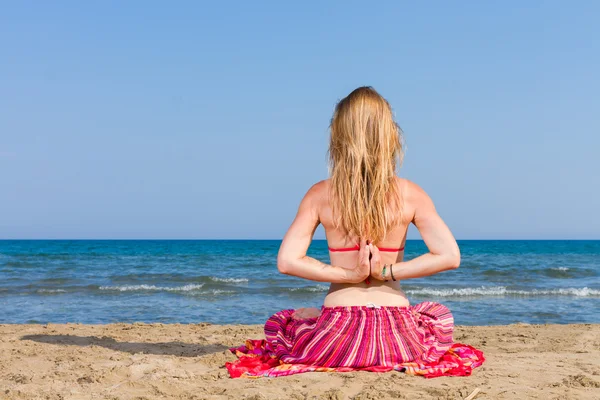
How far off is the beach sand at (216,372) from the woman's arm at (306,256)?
2.40 feet

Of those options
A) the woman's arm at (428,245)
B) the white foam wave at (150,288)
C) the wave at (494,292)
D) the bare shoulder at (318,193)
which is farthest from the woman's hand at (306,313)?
the white foam wave at (150,288)

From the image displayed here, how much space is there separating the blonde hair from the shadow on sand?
2776 mm

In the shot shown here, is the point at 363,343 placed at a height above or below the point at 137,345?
above

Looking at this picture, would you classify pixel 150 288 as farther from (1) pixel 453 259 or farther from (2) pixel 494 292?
(1) pixel 453 259

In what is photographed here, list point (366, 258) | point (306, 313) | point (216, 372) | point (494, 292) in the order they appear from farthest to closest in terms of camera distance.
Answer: point (494, 292) < point (216, 372) < point (306, 313) < point (366, 258)

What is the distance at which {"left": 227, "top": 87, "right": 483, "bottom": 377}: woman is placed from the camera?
360 cm

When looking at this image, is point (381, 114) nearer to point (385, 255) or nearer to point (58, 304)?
point (385, 255)

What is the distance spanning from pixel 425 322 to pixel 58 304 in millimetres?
10144

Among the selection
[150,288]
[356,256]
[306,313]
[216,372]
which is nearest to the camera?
[356,256]

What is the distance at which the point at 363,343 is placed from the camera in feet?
12.9

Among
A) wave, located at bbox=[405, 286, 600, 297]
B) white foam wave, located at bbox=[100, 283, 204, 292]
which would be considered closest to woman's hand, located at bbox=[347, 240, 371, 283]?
wave, located at bbox=[405, 286, 600, 297]

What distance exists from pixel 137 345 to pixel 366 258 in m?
3.69

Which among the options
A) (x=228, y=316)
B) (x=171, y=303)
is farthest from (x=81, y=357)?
(x=171, y=303)

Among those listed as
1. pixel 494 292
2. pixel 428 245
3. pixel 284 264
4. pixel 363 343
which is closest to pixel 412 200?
pixel 428 245
